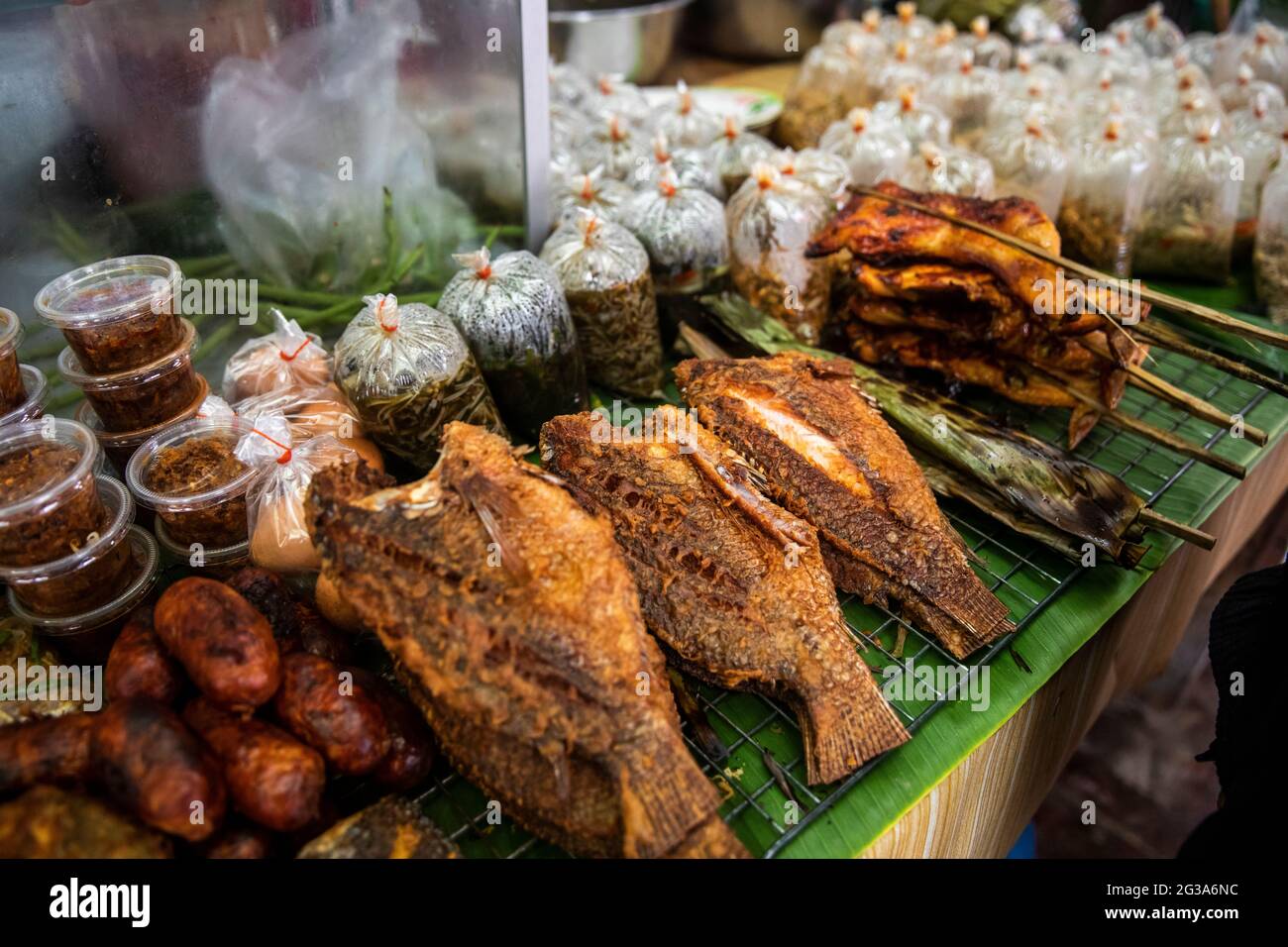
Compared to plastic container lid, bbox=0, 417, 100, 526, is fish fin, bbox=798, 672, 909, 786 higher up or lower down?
lower down

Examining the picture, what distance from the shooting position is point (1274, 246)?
468 cm

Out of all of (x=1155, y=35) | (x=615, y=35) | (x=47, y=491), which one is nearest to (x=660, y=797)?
(x=47, y=491)

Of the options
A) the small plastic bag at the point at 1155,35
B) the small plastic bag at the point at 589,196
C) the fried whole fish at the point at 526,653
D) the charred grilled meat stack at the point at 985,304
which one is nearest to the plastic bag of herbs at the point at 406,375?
the fried whole fish at the point at 526,653

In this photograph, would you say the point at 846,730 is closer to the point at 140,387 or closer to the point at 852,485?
the point at 852,485

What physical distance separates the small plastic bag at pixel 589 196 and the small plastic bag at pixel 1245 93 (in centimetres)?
441

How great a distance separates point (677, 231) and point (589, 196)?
0.49 meters

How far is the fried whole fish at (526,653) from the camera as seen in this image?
2150mm

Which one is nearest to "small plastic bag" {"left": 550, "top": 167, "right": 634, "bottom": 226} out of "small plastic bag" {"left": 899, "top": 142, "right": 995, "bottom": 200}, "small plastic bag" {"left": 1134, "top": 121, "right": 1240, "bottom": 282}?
"small plastic bag" {"left": 899, "top": 142, "right": 995, "bottom": 200}

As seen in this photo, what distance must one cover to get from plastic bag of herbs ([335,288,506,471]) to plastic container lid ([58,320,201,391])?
53cm

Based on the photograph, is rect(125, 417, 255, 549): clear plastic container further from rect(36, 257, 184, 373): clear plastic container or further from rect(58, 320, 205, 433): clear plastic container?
rect(36, 257, 184, 373): clear plastic container

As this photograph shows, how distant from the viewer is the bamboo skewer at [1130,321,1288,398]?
3172 mm

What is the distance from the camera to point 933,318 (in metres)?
3.84

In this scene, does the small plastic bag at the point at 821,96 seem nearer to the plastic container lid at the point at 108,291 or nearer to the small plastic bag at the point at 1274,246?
the small plastic bag at the point at 1274,246

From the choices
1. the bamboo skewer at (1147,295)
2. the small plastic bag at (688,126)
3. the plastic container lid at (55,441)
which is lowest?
the plastic container lid at (55,441)
